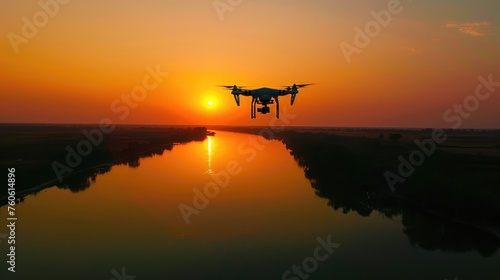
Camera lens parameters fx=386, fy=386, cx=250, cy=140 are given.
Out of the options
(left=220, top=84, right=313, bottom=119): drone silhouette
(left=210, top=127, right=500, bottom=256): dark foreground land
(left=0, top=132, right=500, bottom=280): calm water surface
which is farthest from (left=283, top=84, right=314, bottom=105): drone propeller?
(left=210, top=127, right=500, bottom=256): dark foreground land

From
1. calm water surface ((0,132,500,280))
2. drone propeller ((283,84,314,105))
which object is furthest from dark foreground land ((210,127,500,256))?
drone propeller ((283,84,314,105))

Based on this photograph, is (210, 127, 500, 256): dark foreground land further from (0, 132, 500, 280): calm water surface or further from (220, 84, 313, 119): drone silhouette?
(220, 84, 313, 119): drone silhouette

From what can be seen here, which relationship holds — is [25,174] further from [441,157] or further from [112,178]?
[441,157]

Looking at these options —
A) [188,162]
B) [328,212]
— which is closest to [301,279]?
[328,212]

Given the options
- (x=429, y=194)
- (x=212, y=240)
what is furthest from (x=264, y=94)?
(x=429, y=194)

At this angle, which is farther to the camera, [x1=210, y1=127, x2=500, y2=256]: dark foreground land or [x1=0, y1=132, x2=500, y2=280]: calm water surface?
[x1=210, y1=127, x2=500, y2=256]: dark foreground land

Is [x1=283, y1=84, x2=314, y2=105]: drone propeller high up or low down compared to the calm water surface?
up

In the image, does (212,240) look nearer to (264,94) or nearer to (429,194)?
(264,94)

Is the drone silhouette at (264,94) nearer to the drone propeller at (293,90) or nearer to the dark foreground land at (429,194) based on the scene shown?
the drone propeller at (293,90)

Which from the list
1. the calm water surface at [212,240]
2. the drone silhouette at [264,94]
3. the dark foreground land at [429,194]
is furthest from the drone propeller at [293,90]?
the dark foreground land at [429,194]
